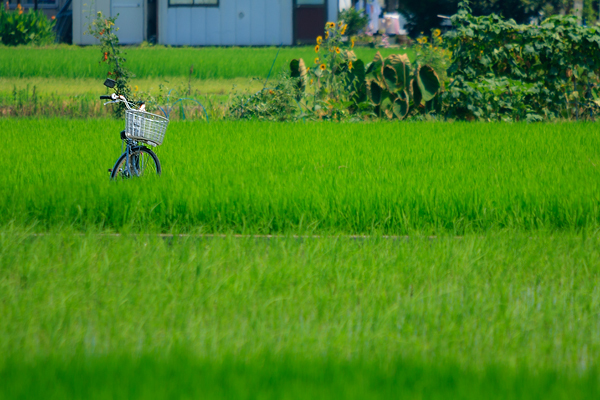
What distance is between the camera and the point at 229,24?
90.5 feet

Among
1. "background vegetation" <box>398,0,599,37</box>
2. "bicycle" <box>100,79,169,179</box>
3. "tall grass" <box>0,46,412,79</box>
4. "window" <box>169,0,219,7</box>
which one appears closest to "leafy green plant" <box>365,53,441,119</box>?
"tall grass" <box>0,46,412,79</box>

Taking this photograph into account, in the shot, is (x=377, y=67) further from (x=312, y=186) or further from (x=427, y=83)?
(x=312, y=186)

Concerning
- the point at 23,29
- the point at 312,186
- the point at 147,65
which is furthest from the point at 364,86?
the point at 23,29

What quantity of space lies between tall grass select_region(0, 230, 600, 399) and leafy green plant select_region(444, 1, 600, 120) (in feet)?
22.9

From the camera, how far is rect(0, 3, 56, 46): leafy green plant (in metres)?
25.3

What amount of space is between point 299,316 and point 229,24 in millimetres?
25406

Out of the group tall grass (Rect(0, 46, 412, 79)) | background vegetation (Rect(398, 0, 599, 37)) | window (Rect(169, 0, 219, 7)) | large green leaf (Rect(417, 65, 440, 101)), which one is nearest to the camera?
large green leaf (Rect(417, 65, 440, 101))

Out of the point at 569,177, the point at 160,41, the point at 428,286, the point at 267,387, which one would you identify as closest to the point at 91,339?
the point at 267,387

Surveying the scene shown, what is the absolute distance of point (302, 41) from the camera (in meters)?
27.9

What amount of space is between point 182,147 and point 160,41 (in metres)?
20.4

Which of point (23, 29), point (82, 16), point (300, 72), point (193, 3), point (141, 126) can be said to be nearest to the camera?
point (141, 126)

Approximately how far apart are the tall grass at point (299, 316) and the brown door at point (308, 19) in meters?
23.8

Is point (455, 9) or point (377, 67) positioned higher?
point (455, 9)

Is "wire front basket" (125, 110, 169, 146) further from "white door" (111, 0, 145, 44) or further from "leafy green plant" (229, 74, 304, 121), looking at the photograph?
"white door" (111, 0, 145, 44)
